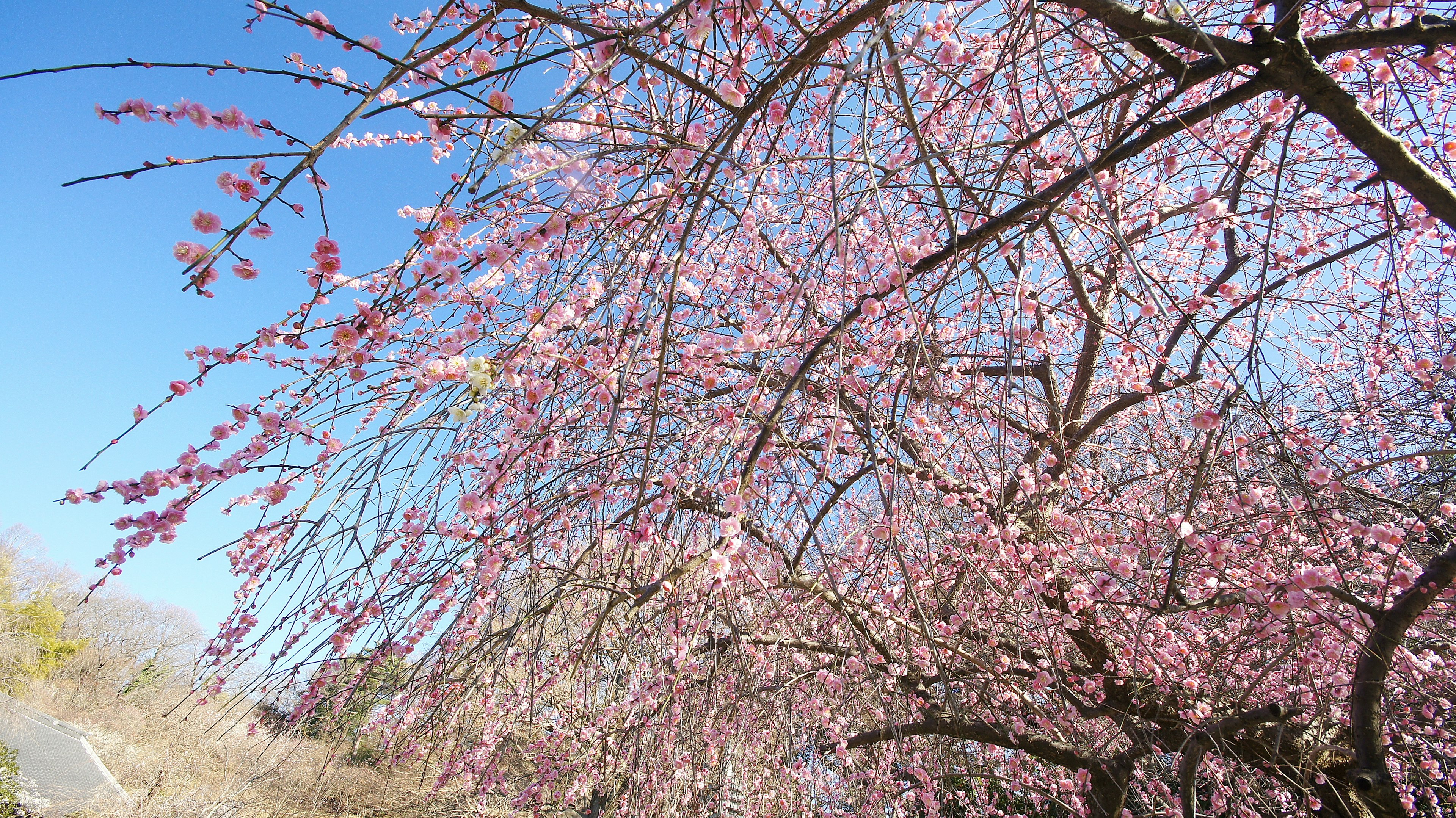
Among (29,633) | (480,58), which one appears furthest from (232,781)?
(29,633)

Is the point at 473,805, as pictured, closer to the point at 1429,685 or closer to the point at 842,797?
the point at 842,797

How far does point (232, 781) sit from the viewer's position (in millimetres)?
9602

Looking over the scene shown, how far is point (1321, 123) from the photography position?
2.85 m

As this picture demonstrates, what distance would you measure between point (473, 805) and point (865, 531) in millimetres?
6354

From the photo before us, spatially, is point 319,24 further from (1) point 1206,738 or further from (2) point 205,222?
(1) point 1206,738

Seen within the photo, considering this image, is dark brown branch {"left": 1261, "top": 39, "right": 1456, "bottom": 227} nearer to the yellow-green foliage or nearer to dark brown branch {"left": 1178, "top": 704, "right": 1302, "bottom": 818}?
dark brown branch {"left": 1178, "top": 704, "right": 1302, "bottom": 818}

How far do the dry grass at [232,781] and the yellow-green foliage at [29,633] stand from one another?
5146mm

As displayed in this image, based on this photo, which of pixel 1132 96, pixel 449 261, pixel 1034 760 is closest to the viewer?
pixel 449 261

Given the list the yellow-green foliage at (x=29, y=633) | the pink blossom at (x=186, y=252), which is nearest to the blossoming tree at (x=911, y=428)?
the pink blossom at (x=186, y=252)

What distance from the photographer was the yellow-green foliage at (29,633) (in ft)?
56.3

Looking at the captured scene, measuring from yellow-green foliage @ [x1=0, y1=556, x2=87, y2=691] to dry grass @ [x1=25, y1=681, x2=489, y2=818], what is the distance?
515 centimetres

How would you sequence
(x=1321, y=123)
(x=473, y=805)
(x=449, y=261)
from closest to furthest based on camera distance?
(x=449, y=261), (x=1321, y=123), (x=473, y=805)

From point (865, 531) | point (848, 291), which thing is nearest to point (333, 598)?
point (865, 531)

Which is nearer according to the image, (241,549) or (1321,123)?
(241,549)
